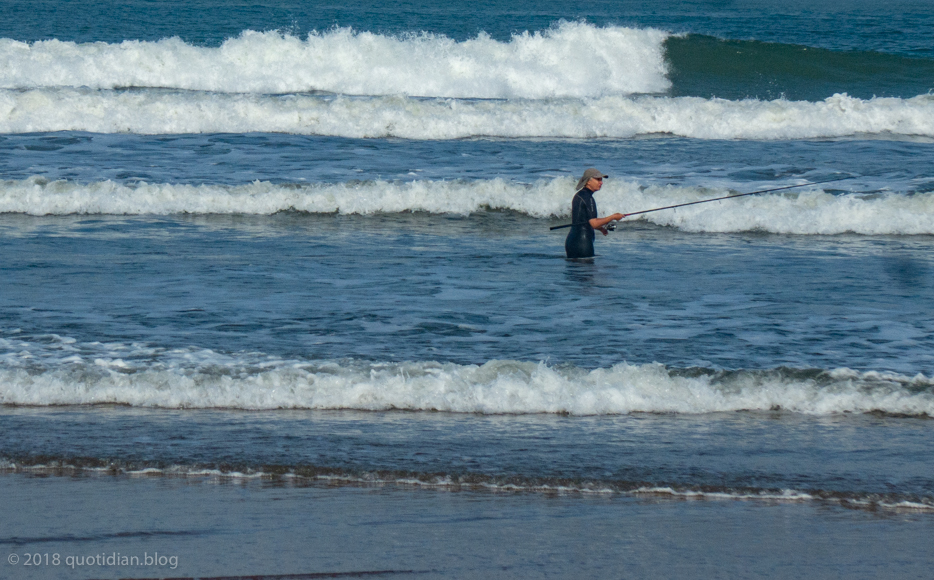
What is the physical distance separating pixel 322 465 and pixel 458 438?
0.86 meters

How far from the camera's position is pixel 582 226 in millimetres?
11125

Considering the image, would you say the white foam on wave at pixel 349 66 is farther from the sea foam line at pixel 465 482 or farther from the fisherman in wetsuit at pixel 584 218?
the sea foam line at pixel 465 482

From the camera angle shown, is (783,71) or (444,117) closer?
(444,117)

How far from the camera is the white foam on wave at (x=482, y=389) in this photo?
6383mm

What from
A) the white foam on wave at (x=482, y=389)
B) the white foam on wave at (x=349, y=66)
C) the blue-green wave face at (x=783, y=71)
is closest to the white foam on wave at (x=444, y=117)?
the blue-green wave face at (x=783, y=71)

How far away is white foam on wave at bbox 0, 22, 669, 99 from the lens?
92.7 feet

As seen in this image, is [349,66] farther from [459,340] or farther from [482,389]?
[482,389]

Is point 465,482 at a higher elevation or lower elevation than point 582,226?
lower

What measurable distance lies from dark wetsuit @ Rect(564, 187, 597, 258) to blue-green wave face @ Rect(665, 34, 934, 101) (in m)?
18.1

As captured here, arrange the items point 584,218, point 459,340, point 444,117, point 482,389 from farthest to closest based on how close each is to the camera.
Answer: point 444,117, point 584,218, point 459,340, point 482,389

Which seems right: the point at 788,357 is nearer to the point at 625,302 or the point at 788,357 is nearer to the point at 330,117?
the point at 625,302

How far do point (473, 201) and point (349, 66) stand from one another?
16.2m

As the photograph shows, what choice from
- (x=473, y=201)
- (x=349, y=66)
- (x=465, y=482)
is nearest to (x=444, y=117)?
(x=473, y=201)

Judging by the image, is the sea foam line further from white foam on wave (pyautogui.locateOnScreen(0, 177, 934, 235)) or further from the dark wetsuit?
white foam on wave (pyautogui.locateOnScreen(0, 177, 934, 235))
